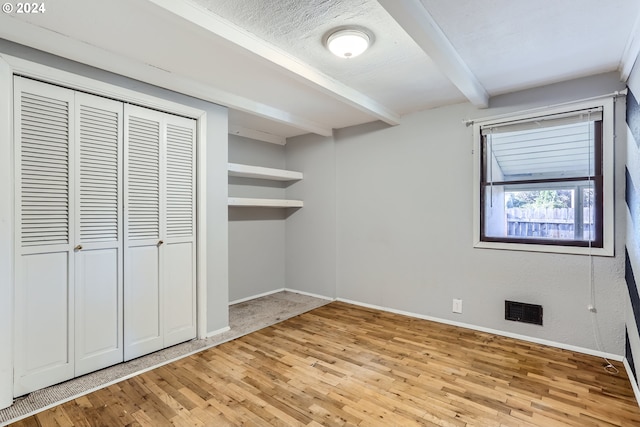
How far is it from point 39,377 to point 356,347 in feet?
7.63

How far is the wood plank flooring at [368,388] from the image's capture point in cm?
184

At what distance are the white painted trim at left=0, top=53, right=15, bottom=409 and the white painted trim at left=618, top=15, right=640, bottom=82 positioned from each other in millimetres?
3805

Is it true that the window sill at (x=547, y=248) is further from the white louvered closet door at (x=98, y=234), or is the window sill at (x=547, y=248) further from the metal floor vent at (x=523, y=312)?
the white louvered closet door at (x=98, y=234)

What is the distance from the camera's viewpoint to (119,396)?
6.74ft

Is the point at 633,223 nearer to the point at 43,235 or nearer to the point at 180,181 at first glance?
the point at 180,181

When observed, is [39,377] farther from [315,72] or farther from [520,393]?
[520,393]

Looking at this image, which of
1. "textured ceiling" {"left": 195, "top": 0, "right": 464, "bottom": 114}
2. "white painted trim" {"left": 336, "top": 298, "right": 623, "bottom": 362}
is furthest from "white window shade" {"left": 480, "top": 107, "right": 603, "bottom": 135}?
"white painted trim" {"left": 336, "top": 298, "right": 623, "bottom": 362}

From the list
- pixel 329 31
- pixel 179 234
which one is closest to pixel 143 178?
pixel 179 234

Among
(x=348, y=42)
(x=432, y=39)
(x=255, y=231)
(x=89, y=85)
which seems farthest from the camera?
(x=255, y=231)

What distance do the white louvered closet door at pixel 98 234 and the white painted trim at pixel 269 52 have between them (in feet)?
3.73

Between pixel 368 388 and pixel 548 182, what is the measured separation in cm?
242

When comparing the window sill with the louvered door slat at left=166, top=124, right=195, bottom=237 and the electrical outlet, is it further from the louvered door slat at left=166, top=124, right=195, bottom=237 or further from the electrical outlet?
the louvered door slat at left=166, top=124, right=195, bottom=237

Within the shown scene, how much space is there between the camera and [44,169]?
2.11 m

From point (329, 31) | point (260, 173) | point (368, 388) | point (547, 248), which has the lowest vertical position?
point (368, 388)
